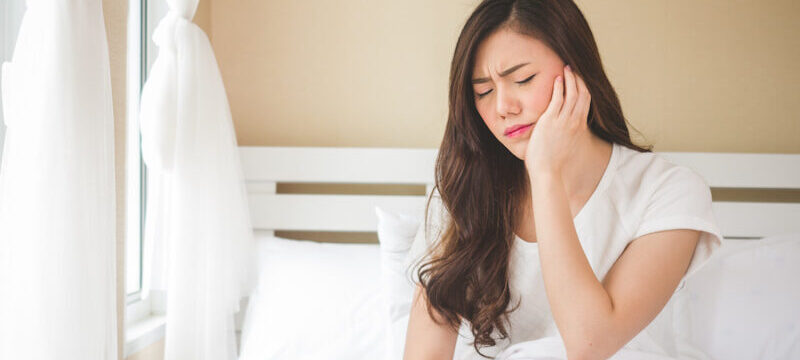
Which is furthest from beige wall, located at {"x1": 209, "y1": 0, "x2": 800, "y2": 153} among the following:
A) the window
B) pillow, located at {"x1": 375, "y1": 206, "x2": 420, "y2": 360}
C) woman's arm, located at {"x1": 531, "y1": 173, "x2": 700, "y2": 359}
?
woman's arm, located at {"x1": 531, "y1": 173, "x2": 700, "y2": 359}

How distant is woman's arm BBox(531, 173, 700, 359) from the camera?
3.08 ft

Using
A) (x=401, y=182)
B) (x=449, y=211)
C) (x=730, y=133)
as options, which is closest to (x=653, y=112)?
(x=730, y=133)

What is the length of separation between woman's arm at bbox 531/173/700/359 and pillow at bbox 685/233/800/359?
0.61m

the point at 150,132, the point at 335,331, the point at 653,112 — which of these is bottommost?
the point at 335,331

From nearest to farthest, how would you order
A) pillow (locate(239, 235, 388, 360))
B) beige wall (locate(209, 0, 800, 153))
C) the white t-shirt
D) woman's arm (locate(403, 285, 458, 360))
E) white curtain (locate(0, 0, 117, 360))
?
white curtain (locate(0, 0, 117, 360))
the white t-shirt
woman's arm (locate(403, 285, 458, 360))
pillow (locate(239, 235, 388, 360))
beige wall (locate(209, 0, 800, 153))

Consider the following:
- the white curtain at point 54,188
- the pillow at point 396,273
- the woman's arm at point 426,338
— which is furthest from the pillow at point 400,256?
the white curtain at point 54,188

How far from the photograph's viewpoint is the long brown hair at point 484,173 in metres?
1.07

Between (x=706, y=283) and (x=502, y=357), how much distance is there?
2.42 feet

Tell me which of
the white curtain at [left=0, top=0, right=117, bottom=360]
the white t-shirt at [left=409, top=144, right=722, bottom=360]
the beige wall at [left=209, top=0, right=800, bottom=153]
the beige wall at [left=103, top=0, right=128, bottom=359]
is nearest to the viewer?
the white curtain at [left=0, top=0, right=117, bottom=360]

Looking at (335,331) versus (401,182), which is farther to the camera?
(401,182)

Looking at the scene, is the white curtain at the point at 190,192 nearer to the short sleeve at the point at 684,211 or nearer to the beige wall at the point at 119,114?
the beige wall at the point at 119,114

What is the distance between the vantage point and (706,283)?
154cm

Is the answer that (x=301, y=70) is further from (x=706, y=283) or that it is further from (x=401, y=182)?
(x=706, y=283)

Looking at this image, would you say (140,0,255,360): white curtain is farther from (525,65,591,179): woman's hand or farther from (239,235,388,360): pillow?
(525,65,591,179): woman's hand
